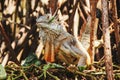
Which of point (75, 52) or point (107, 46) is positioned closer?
point (107, 46)

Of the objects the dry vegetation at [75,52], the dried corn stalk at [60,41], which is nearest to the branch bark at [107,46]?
the dry vegetation at [75,52]

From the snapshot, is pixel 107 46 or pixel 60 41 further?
pixel 60 41

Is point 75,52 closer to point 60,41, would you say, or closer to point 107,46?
point 60,41

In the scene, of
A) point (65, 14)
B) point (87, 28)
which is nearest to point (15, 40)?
point (65, 14)

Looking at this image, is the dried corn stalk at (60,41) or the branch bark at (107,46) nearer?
the branch bark at (107,46)

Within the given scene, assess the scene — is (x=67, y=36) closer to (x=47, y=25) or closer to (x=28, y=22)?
(x=47, y=25)

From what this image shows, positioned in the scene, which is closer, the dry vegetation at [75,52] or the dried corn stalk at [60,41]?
the dry vegetation at [75,52]

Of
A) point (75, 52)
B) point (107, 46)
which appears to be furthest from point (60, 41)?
point (107, 46)

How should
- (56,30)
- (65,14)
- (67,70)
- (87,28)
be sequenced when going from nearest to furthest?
1. (67,70)
2. (56,30)
3. (87,28)
4. (65,14)

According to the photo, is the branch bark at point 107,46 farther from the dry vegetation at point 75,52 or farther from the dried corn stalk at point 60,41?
the dried corn stalk at point 60,41
